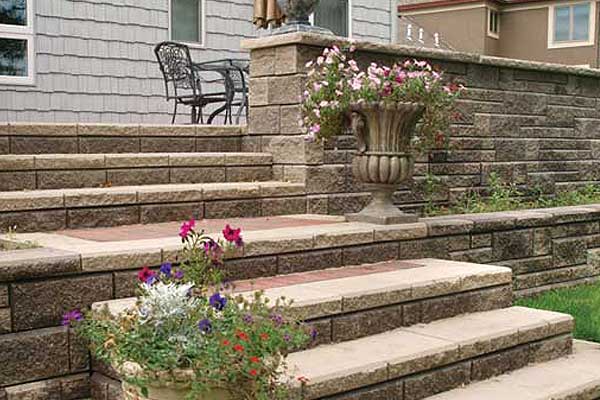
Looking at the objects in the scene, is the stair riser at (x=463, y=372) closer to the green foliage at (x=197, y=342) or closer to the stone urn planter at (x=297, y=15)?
the green foliage at (x=197, y=342)

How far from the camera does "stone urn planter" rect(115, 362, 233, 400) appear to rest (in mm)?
2305

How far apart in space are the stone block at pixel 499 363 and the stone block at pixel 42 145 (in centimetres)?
275

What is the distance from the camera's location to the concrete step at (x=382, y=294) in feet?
11.1

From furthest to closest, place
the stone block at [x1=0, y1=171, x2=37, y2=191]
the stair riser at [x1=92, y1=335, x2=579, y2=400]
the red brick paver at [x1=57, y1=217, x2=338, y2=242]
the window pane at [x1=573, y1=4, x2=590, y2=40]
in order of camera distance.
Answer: the window pane at [x1=573, y1=4, x2=590, y2=40]
the stone block at [x1=0, y1=171, x2=37, y2=191]
the red brick paver at [x1=57, y1=217, x2=338, y2=242]
the stair riser at [x1=92, y1=335, x2=579, y2=400]

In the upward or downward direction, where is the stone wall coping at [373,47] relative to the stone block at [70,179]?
upward

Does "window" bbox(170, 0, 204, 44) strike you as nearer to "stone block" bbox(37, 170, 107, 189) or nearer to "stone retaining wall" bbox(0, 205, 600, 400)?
"stone block" bbox(37, 170, 107, 189)

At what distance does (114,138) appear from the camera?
16.3ft

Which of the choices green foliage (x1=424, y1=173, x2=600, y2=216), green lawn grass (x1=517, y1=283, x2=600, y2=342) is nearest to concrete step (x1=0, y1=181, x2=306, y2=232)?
green foliage (x1=424, y1=173, x2=600, y2=216)

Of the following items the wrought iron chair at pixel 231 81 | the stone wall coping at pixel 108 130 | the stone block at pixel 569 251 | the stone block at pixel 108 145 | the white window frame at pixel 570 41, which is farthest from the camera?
the white window frame at pixel 570 41

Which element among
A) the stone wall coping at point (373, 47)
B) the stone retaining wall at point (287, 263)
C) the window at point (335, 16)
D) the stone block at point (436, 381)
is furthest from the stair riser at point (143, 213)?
the window at point (335, 16)

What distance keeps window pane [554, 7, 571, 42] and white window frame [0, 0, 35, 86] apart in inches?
791

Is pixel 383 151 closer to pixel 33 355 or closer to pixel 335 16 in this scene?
pixel 33 355

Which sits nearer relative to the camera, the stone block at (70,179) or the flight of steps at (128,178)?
the flight of steps at (128,178)

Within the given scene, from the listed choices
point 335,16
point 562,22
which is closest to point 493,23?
point 562,22
